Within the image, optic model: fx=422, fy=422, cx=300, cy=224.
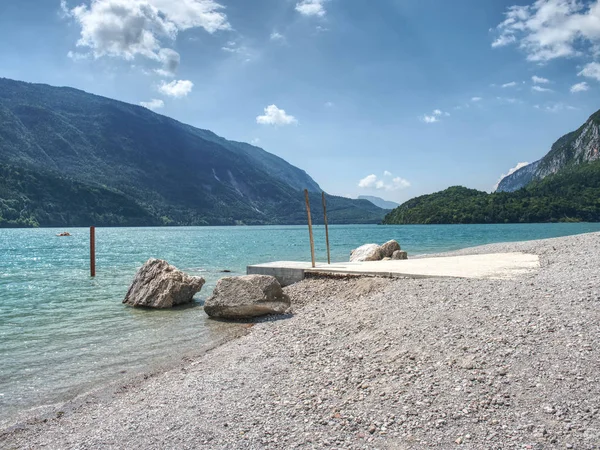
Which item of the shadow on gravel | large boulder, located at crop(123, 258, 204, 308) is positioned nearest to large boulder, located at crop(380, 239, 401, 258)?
large boulder, located at crop(123, 258, 204, 308)

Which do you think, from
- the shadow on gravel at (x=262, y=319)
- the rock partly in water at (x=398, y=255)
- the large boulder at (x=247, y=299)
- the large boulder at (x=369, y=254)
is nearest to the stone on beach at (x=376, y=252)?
the large boulder at (x=369, y=254)

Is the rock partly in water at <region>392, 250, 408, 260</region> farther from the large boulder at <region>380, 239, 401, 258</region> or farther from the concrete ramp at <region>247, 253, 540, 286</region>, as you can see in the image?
the concrete ramp at <region>247, 253, 540, 286</region>

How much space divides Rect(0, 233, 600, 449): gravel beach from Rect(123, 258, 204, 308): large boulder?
679 cm

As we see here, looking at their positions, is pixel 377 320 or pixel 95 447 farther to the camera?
pixel 377 320

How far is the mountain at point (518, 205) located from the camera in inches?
5812

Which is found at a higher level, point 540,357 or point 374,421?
point 540,357

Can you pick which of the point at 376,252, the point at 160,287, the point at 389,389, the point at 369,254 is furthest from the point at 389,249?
the point at 389,389

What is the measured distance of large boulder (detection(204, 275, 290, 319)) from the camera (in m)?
12.7

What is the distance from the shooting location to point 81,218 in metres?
174

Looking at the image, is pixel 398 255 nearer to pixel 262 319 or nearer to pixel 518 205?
pixel 262 319

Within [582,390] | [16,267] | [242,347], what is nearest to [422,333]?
[582,390]

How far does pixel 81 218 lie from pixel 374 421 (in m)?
192

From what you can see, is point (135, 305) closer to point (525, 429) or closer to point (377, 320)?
point (377, 320)

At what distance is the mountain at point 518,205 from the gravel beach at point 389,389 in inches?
6200
